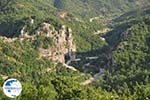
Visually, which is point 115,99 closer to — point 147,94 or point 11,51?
point 147,94

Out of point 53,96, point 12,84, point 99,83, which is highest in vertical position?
point 12,84

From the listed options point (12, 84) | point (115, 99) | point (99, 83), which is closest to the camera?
point (12, 84)

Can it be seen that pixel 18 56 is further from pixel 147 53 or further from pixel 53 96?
pixel 53 96

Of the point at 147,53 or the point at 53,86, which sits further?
the point at 147,53

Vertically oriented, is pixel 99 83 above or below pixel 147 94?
below

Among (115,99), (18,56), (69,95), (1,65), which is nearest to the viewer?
(115,99)

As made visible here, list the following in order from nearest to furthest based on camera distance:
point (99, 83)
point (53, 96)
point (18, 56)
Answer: point (53, 96)
point (99, 83)
point (18, 56)

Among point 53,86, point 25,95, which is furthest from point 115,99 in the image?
point 53,86

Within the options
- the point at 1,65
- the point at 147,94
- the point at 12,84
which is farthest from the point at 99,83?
the point at 12,84

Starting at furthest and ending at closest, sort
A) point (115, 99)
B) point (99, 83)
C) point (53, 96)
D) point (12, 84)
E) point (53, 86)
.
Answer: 1. point (99, 83)
2. point (53, 86)
3. point (53, 96)
4. point (115, 99)
5. point (12, 84)
